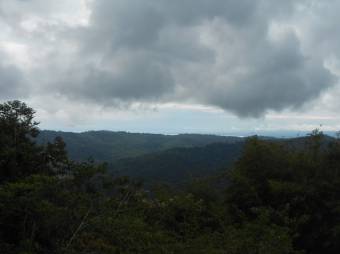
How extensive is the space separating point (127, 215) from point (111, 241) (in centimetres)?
82

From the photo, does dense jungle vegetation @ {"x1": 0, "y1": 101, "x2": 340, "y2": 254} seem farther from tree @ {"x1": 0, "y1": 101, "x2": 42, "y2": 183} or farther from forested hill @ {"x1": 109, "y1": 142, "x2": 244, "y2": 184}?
forested hill @ {"x1": 109, "y1": 142, "x2": 244, "y2": 184}

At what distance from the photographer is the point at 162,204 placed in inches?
733

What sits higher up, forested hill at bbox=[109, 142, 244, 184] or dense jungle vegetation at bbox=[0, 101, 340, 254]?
dense jungle vegetation at bbox=[0, 101, 340, 254]

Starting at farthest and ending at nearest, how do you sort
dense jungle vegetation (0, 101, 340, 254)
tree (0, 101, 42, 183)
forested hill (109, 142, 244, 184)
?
forested hill (109, 142, 244, 184)
tree (0, 101, 42, 183)
dense jungle vegetation (0, 101, 340, 254)

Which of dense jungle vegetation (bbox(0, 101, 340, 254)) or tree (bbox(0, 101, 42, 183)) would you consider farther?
tree (bbox(0, 101, 42, 183))

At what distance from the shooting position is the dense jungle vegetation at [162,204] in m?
11.6

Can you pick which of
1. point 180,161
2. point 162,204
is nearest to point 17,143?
point 162,204

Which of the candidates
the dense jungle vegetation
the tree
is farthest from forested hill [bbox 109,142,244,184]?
the tree

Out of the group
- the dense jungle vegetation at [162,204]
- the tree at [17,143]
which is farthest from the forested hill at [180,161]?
the tree at [17,143]

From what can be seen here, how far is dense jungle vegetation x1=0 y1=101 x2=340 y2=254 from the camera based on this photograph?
1159cm

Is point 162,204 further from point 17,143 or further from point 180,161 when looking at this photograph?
point 180,161

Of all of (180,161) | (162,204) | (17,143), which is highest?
(17,143)

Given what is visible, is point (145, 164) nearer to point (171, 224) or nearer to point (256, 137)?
point (256, 137)

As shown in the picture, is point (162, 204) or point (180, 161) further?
point (180, 161)
